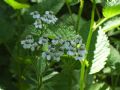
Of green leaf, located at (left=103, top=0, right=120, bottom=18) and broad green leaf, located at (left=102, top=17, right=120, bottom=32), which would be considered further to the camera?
broad green leaf, located at (left=102, top=17, right=120, bottom=32)

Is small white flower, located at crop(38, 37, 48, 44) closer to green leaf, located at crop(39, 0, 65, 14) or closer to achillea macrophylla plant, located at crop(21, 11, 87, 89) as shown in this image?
achillea macrophylla plant, located at crop(21, 11, 87, 89)

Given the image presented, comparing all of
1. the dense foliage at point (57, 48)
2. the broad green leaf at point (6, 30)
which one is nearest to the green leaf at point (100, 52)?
the dense foliage at point (57, 48)

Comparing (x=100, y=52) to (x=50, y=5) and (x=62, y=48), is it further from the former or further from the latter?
(x=50, y=5)

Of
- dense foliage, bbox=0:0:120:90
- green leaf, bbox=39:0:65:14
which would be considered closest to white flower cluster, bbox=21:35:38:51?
dense foliage, bbox=0:0:120:90

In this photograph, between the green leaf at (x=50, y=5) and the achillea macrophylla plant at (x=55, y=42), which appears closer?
the achillea macrophylla plant at (x=55, y=42)

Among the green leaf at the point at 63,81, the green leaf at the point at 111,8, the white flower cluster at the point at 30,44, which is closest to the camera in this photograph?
the green leaf at the point at 111,8

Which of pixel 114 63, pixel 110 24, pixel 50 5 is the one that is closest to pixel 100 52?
pixel 110 24

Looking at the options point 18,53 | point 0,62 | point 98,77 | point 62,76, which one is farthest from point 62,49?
point 0,62

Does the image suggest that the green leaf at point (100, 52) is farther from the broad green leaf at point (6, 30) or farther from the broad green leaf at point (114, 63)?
the broad green leaf at point (6, 30)
